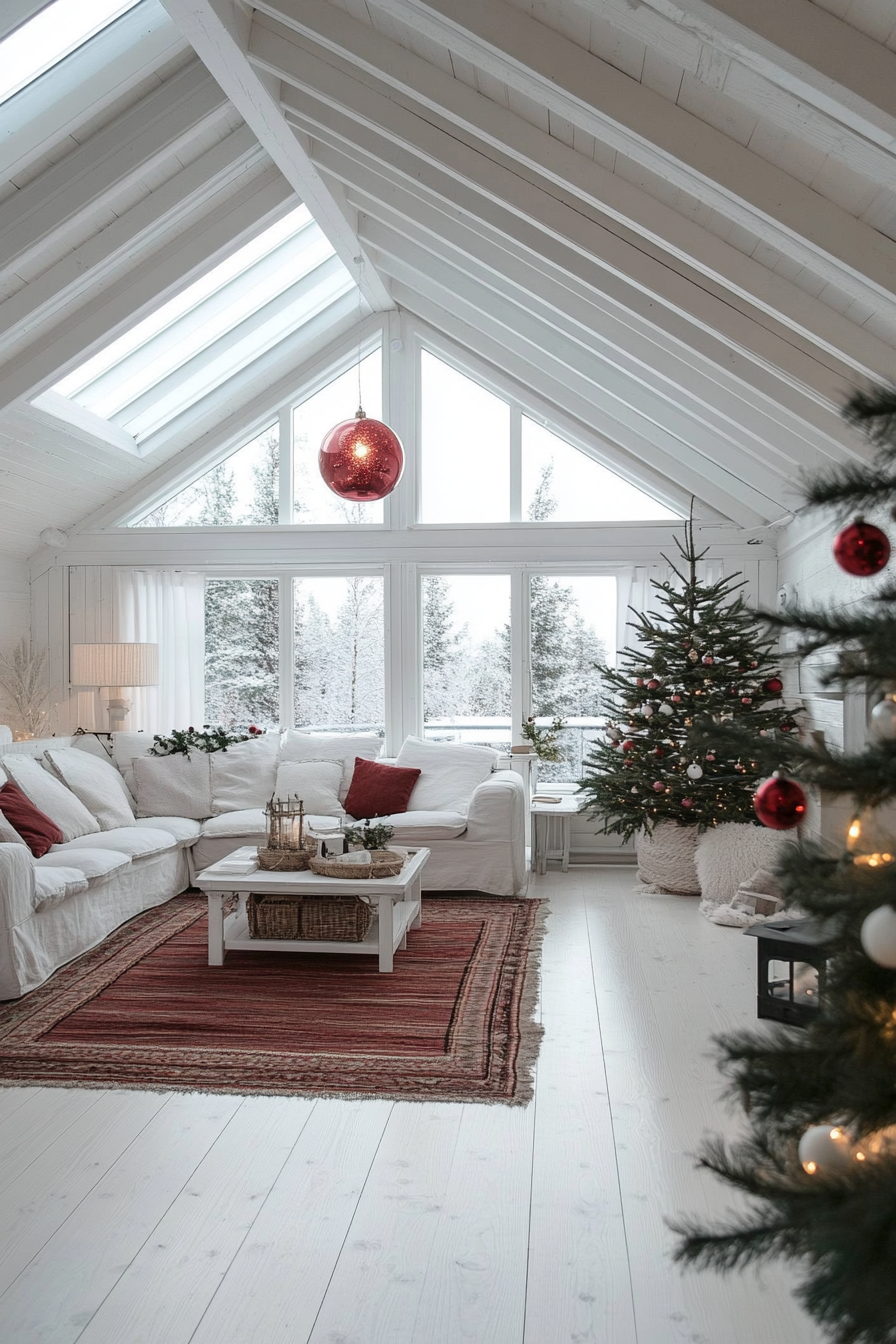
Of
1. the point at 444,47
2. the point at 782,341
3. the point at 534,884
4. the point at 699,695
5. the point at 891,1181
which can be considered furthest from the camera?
the point at 534,884

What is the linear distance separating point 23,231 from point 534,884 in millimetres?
4401

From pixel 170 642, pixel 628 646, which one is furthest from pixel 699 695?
pixel 170 642

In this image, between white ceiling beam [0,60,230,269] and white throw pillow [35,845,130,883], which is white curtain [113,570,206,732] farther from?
white ceiling beam [0,60,230,269]

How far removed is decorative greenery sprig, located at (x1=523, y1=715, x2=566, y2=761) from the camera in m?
7.18

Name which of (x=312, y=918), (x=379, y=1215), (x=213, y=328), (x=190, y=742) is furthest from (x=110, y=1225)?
(x=213, y=328)

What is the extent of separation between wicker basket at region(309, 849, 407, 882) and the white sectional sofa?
40.1 inches

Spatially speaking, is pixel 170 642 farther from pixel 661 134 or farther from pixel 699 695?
pixel 661 134

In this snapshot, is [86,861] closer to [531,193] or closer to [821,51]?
[531,193]

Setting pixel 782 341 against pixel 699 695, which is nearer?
pixel 782 341

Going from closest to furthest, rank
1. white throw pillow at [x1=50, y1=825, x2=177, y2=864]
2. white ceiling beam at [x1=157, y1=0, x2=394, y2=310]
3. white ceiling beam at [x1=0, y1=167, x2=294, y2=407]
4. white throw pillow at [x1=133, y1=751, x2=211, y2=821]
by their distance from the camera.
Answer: white ceiling beam at [x1=157, y1=0, x2=394, y2=310] < white throw pillow at [x1=50, y1=825, x2=177, y2=864] < white ceiling beam at [x1=0, y1=167, x2=294, y2=407] < white throw pillow at [x1=133, y1=751, x2=211, y2=821]

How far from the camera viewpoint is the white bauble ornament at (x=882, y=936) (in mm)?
1137

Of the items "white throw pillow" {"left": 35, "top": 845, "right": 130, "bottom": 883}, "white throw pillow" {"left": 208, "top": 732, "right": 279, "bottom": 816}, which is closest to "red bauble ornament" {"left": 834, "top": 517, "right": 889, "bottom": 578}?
"white throw pillow" {"left": 35, "top": 845, "right": 130, "bottom": 883}

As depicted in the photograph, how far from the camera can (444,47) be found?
10.1 ft

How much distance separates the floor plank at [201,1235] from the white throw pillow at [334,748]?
3.65m
